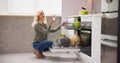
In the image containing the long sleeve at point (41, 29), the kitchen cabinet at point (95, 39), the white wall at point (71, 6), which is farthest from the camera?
the white wall at point (71, 6)

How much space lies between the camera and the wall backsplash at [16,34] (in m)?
5.31

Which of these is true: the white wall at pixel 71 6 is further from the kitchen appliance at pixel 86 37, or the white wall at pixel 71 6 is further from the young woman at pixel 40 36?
the kitchen appliance at pixel 86 37

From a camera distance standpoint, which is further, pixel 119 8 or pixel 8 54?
pixel 8 54

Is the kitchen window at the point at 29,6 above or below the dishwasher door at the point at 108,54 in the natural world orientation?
above

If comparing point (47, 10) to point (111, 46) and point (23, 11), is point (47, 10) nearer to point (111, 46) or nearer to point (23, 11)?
point (23, 11)

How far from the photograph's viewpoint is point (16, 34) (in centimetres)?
541

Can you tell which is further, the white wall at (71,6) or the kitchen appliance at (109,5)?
the white wall at (71,6)

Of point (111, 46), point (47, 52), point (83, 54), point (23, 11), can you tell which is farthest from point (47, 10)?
point (111, 46)

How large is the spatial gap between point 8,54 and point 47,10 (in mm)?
1462

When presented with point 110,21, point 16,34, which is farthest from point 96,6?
point 110,21

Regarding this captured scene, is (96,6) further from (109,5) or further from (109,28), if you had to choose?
(109,28)

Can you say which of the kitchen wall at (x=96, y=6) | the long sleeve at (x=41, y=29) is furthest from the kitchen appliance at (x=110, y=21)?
the kitchen wall at (x=96, y=6)

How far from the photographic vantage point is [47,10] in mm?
5656

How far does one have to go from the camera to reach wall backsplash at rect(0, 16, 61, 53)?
5.31 m
